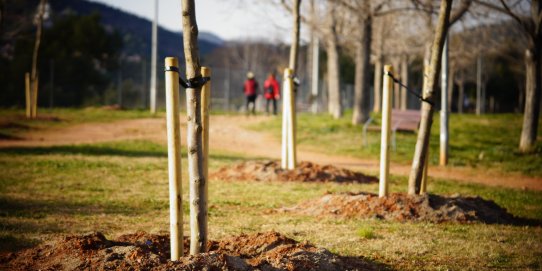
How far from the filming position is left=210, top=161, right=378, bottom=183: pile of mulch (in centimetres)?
1108

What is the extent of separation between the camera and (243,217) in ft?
24.6

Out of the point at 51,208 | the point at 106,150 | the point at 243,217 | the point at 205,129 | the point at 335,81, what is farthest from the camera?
the point at 335,81

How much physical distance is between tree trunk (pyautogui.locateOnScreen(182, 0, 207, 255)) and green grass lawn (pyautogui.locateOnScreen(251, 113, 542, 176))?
11553mm

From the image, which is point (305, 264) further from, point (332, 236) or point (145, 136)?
point (145, 136)

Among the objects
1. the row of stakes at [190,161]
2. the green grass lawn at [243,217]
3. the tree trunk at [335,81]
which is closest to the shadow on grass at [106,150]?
the green grass lawn at [243,217]

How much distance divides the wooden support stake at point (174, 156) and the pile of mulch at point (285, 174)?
647 cm

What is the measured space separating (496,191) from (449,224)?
13.8 ft

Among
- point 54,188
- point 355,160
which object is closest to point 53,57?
point 355,160

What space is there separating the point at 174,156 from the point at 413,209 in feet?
12.9

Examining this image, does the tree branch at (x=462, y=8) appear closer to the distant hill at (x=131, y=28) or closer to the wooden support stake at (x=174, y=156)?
the wooden support stake at (x=174, y=156)

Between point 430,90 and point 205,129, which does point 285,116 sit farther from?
point 205,129

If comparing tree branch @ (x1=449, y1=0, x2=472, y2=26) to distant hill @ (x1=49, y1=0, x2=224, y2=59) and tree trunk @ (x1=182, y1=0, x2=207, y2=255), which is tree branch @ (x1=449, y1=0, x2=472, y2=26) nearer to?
tree trunk @ (x1=182, y1=0, x2=207, y2=255)

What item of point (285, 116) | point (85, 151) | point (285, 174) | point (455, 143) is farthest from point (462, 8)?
point (85, 151)

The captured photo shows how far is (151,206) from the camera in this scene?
324 inches
